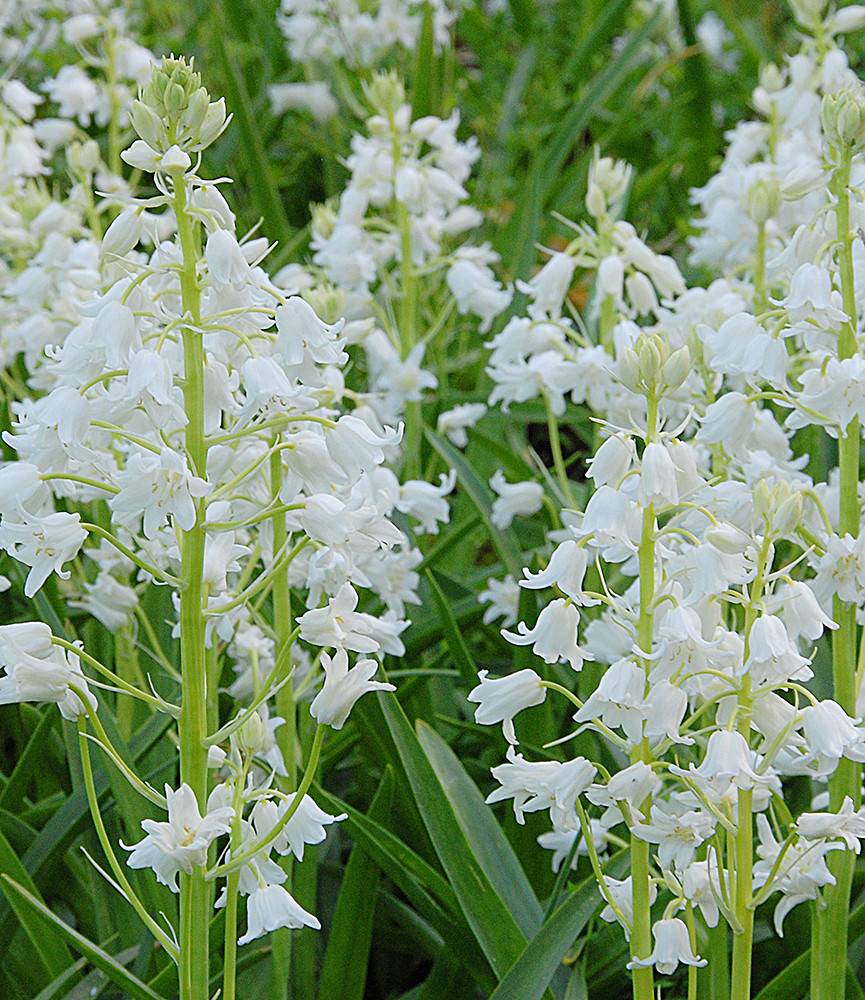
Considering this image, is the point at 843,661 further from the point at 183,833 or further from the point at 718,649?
the point at 183,833

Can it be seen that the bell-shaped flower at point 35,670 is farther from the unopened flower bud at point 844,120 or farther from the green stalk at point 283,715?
the unopened flower bud at point 844,120

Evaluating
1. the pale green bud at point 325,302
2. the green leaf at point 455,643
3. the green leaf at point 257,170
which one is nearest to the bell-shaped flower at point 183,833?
the green leaf at point 455,643

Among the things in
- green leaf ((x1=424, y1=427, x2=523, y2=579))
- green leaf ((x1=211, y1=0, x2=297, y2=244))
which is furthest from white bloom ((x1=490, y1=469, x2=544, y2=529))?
green leaf ((x1=211, y1=0, x2=297, y2=244))

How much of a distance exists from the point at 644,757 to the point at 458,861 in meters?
0.43

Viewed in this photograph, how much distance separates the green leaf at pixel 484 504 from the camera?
3.02 m

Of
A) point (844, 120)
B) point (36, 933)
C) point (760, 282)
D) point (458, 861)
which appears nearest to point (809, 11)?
point (760, 282)

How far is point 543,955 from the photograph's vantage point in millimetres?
1917

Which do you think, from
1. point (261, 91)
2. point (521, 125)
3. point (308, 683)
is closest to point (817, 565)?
point (308, 683)

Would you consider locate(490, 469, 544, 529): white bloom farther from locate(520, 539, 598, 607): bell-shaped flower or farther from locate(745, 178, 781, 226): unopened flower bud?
locate(520, 539, 598, 607): bell-shaped flower

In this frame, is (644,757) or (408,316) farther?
(408,316)

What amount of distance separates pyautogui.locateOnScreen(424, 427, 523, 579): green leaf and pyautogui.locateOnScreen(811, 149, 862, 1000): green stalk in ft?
3.32

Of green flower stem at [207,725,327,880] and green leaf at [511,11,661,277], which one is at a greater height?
green leaf at [511,11,661,277]

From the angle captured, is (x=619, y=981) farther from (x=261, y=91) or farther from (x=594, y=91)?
(x=261, y=91)

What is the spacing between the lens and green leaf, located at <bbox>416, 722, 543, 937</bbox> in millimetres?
2166
